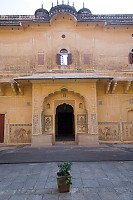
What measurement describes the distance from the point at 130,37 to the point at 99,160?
30.3ft

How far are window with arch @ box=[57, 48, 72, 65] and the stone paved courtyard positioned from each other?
22.5ft

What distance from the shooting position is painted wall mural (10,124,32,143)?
9672 millimetres

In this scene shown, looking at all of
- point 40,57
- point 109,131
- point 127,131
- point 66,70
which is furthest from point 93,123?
point 40,57

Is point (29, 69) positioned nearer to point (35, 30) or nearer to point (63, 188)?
point (35, 30)

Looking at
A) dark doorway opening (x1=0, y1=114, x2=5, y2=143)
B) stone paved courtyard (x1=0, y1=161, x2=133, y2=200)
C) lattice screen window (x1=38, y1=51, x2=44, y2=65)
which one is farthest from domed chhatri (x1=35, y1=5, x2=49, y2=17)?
stone paved courtyard (x1=0, y1=161, x2=133, y2=200)

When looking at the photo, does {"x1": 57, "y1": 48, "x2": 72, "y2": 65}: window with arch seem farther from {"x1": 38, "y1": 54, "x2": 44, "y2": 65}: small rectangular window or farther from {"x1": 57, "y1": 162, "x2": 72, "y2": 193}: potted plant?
{"x1": 57, "y1": 162, "x2": 72, "y2": 193}: potted plant

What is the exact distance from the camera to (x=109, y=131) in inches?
385

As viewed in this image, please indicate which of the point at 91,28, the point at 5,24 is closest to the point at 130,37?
the point at 91,28

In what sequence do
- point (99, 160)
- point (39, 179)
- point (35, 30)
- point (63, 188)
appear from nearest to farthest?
point (63, 188)
point (39, 179)
point (99, 160)
point (35, 30)

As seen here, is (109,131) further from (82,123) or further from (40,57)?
(40,57)

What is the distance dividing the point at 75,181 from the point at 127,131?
707cm

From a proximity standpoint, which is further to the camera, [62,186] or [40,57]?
[40,57]

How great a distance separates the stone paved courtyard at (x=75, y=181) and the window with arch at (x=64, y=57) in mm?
6843

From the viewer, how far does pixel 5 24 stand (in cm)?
1017
